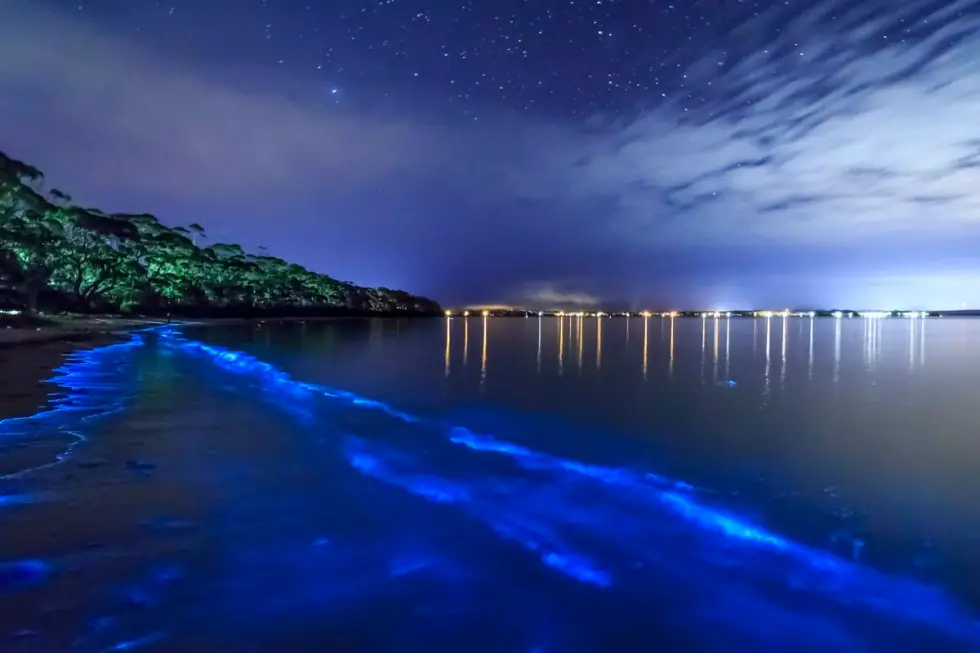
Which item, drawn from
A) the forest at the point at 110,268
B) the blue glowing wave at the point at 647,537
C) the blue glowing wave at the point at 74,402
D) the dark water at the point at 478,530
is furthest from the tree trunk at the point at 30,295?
the blue glowing wave at the point at 647,537

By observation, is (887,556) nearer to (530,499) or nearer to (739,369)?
(530,499)

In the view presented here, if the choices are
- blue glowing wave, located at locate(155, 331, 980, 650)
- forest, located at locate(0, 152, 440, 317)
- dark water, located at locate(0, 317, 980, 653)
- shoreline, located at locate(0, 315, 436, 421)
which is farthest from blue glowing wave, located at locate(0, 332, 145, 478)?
forest, located at locate(0, 152, 440, 317)

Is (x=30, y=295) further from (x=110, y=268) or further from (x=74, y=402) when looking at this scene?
(x=74, y=402)

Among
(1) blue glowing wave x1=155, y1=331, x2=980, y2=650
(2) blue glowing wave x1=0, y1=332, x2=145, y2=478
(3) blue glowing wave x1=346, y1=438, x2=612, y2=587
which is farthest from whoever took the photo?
(2) blue glowing wave x1=0, y1=332, x2=145, y2=478

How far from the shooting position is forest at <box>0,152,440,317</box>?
148 feet

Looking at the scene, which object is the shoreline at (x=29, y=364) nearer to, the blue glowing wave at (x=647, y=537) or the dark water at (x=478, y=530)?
the dark water at (x=478, y=530)

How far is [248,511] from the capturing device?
7273 millimetres

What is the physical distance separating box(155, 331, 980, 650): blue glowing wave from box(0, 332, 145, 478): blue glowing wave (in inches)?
192

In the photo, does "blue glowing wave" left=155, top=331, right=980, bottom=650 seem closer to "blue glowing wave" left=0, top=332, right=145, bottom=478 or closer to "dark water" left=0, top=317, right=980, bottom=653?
"dark water" left=0, top=317, right=980, bottom=653

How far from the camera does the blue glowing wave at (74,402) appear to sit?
1030cm

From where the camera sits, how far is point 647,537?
7227 millimetres

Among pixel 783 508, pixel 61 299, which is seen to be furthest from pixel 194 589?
pixel 61 299

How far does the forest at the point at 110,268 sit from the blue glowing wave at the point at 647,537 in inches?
1810

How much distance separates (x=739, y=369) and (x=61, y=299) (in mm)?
60613
